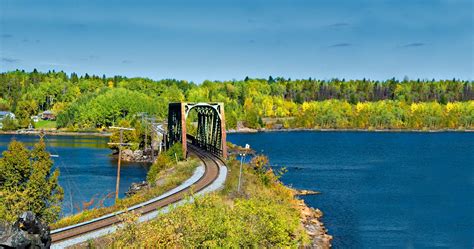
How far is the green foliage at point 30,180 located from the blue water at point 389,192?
2753 centimetres

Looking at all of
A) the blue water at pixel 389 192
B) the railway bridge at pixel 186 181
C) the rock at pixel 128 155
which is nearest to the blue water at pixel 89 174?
the rock at pixel 128 155

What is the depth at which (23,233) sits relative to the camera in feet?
64.7

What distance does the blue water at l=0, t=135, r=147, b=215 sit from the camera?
74688 millimetres

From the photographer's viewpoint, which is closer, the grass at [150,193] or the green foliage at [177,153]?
the grass at [150,193]

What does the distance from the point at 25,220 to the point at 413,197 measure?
69.3m

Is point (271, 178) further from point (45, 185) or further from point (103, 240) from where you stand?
point (103, 240)

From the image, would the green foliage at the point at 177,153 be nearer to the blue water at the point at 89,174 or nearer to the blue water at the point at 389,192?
the blue water at the point at 89,174

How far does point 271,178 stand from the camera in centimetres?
7150

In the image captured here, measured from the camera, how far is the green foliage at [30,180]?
176 ft

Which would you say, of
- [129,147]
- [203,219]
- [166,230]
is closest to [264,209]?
Result: [203,219]

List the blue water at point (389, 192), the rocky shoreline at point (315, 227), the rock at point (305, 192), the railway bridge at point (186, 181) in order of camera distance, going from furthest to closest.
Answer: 1. the rock at point (305, 192)
2. the blue water at point (389, 192)
3. the rocky shoreline at point (315, 227)
4. the railway bridge at point (186, 181)

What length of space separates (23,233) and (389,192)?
72.0 metres

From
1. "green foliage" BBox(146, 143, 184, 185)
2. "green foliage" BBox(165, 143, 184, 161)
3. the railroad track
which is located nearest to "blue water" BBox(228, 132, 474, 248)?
the railroad track

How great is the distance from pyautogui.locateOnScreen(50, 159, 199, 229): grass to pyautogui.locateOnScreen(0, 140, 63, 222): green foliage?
3733 millimetres
